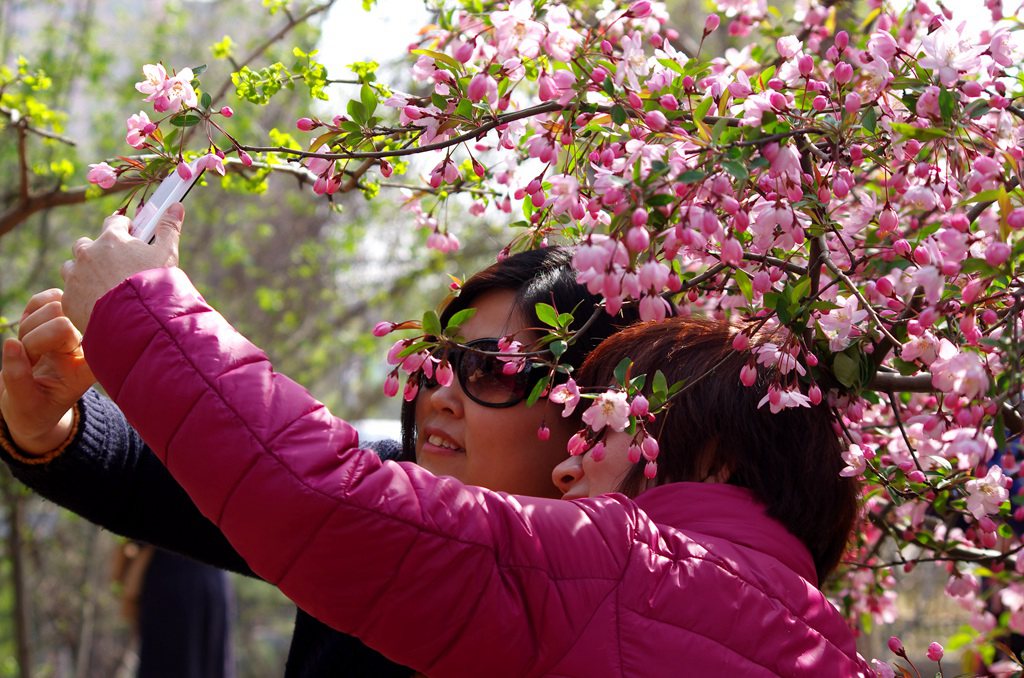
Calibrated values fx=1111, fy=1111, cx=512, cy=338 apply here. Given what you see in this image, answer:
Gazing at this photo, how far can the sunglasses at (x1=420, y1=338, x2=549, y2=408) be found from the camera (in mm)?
2004

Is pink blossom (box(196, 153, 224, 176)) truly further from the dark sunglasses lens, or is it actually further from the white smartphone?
the dark sunglasses lens

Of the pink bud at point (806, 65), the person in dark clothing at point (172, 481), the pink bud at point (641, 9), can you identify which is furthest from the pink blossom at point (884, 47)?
the person in dark clothing at point (172, 481)

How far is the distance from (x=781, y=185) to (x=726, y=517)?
19.2 inches

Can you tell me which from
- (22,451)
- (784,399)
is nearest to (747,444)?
(784,399)

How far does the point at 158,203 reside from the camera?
1.65 meters

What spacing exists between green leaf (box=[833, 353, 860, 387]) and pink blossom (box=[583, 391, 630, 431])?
374 mm

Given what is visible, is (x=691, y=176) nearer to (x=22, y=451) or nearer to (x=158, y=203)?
(x=158, y=203)

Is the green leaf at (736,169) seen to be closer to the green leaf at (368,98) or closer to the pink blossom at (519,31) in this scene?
the pink blossom at (519,31)

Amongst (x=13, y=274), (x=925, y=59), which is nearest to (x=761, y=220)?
(x=925, y=59)

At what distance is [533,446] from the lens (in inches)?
81.2

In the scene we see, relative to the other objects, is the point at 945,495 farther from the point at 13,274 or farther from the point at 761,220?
the point at 13,274

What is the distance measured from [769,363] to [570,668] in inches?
22.0

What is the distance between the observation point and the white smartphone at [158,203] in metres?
1.61

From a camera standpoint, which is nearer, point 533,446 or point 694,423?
point 694,423
